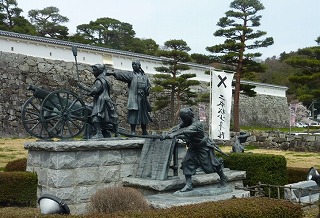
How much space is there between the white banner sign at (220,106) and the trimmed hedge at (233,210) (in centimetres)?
966

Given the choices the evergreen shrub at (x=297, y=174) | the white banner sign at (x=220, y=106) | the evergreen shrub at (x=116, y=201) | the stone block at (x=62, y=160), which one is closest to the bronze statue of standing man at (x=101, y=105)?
the stone block at (x=62, y=160)

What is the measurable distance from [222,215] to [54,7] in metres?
40.3

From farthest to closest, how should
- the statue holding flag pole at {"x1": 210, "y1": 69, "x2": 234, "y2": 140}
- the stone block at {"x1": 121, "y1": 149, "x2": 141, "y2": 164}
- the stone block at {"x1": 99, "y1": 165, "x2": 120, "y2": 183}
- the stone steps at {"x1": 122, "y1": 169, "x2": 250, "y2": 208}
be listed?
the statue holding flag pole at {"x1": 210, "y1": 69, "x2": 234, "y2": 140}
the stone block at {"x1": 121, "y1": 149, "x2": 141, "y2": 164}
the stone block at {"x1": 99, "y1": 165, "x2": 120, "y2": 183}
the stone steps at {"x1": 122, "y1": 169, "x2": 250, "y2": 208}

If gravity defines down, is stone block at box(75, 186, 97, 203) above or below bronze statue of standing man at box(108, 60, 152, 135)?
below

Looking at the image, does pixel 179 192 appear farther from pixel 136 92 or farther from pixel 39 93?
pixel 39 93

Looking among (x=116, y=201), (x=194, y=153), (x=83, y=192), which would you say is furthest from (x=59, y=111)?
Answer: (x=116, y=201)

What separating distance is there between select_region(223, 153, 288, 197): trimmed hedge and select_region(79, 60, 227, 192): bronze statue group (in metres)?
1.81

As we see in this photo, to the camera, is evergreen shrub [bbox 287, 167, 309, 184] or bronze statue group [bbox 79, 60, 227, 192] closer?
bronze statue group [bbox 79, 60, 227, 192]

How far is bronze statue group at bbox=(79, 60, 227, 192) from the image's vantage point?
7008mm

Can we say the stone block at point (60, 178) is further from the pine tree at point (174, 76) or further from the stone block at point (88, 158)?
the pine tree at point (174, 76)

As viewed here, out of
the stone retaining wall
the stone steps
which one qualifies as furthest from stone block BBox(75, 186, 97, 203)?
the stone retaining wall

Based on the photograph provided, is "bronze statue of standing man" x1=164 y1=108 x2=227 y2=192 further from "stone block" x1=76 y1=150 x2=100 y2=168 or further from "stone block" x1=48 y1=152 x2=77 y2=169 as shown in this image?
"stone block" x1=48 y1=152 x2=77 y2=169

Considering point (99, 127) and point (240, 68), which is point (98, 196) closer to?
point (99, 127)

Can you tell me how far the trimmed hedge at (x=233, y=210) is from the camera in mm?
4699
